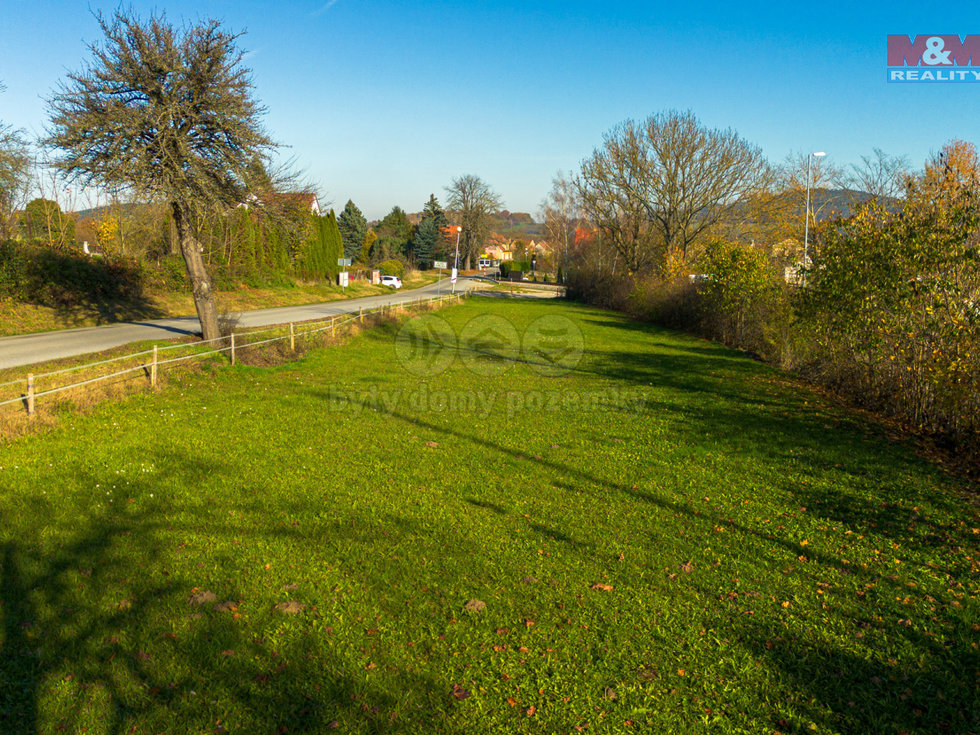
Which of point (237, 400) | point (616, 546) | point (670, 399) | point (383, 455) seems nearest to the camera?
point (616, 546)

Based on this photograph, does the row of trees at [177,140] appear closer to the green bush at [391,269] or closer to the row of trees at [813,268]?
the row of trees at [813,268]

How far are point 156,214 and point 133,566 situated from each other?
1308 cm

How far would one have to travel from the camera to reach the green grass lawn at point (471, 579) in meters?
3.72

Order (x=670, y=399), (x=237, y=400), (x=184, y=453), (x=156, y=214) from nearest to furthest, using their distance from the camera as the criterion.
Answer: (x=184, y=453)
(x=237, y=400)
(x=670, y=399)
(x=156, y=214)

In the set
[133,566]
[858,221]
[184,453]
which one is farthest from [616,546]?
[858,221]

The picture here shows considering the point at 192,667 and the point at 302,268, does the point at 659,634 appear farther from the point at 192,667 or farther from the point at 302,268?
the point at 302,268

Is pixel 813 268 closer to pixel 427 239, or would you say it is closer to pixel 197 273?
pixel 197 273

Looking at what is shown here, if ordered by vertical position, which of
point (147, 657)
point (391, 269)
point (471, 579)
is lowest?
point (471, 579)

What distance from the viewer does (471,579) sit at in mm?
5250

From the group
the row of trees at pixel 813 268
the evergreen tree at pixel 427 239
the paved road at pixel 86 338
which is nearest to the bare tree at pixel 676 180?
the row of trees at pixel 813 268

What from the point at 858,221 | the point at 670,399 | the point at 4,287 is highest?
the point at 858,221

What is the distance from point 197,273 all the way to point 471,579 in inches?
568

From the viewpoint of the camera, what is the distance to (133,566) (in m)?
5.12

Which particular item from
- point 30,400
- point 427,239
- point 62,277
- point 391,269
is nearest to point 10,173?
point 62,277
